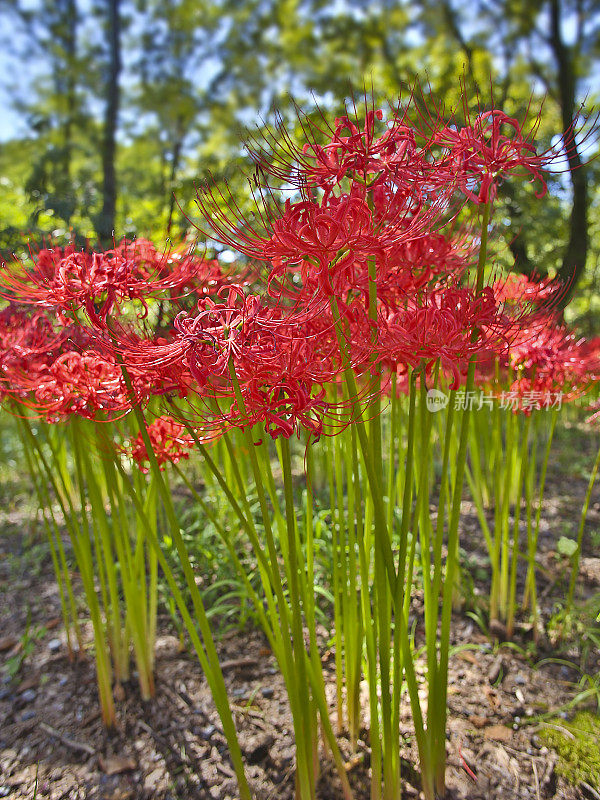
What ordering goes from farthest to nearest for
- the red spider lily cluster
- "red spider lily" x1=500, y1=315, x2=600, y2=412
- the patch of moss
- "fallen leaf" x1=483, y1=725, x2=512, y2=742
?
"red spider lily" x1=500, y1=315, x2=600, y2=412
"fallen leaf" x1=483, y1=725, x2=512, y2=742
the patch of moss
the red spider lily cluster

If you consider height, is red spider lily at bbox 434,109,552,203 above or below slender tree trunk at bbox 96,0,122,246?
below

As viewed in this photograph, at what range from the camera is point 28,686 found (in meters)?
2.15

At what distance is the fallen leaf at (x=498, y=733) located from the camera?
1.77 m

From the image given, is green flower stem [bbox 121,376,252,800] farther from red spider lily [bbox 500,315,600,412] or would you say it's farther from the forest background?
the forest background

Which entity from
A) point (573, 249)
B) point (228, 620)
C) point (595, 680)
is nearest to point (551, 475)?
point (595, 680)

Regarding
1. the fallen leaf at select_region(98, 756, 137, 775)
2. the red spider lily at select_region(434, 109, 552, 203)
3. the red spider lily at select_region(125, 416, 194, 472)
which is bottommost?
the fallen leaf at select_region(98, 756, 137, 775)

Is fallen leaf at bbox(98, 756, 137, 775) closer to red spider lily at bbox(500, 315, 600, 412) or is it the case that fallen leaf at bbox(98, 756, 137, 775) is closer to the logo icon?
the logo icon

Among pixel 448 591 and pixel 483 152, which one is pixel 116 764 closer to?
pixel 448 591

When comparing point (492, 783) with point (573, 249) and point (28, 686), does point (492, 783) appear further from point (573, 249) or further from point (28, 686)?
point (573, 249)

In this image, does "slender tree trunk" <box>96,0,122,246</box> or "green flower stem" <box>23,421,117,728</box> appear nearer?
"green flower stem" <box>23,421,117,728</box>

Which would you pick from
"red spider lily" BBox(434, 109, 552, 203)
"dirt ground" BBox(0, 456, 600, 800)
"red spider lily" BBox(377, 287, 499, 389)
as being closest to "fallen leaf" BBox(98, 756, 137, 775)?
"dirt ground" BBox(0, 456, 600, 800)

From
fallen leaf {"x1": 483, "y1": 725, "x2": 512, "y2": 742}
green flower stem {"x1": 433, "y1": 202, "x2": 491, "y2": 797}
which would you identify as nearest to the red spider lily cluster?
green flower stem {"x1": 433, "y1": 202, "x2": 491, "y2": 797}

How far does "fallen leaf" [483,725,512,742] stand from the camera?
5.79 feet

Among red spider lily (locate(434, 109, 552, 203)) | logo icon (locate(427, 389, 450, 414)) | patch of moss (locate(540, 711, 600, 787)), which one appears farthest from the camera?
patch of moss (locate(540, 711, 600, 787))
